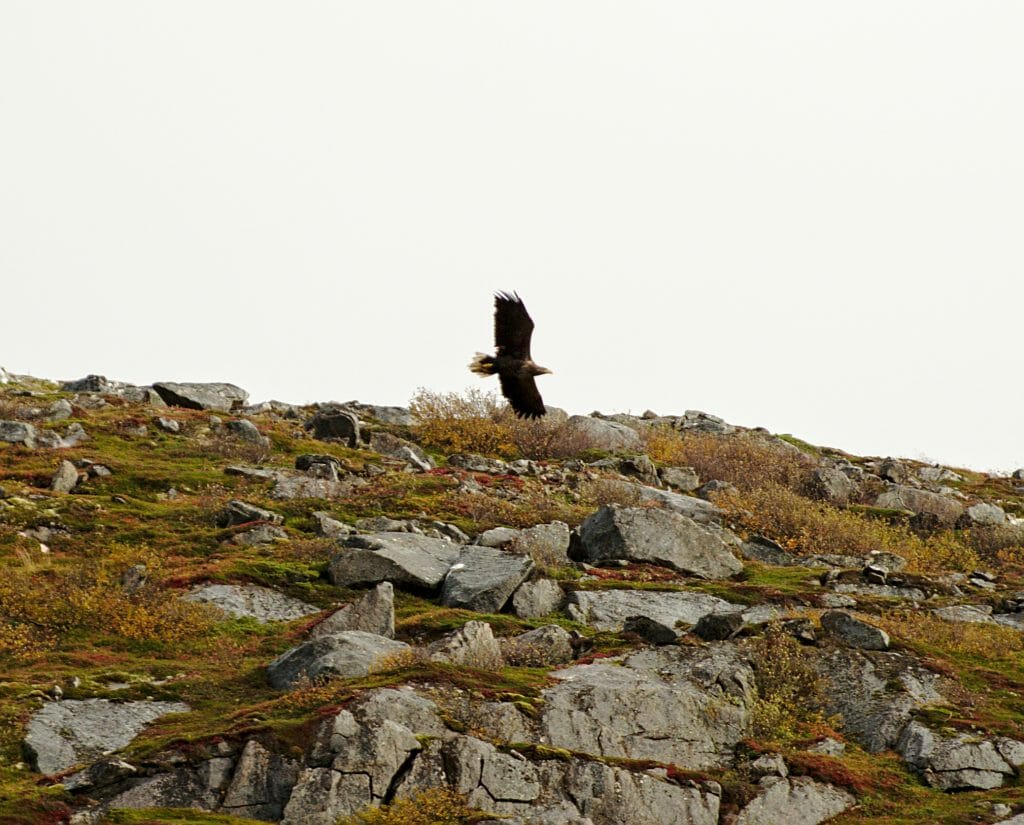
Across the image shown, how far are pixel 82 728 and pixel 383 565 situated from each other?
6.50m

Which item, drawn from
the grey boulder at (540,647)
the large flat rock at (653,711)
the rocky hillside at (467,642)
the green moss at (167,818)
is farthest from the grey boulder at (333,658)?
the green moss at (167,818)

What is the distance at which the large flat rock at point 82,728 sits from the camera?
510 inches

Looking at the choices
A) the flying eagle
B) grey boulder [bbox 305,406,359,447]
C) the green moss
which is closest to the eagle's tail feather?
the flying eagle

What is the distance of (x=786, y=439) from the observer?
141 ft

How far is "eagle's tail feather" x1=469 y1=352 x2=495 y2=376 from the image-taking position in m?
22.1

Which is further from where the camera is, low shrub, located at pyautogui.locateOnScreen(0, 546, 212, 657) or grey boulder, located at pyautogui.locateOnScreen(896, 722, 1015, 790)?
low shrub, located at pyautogui.locateOnScreen(0, 546, 212, 657)

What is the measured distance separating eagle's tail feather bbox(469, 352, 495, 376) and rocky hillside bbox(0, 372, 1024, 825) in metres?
2.95

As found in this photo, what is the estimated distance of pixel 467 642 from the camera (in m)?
15.5

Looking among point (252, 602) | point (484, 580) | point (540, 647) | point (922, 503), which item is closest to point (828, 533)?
point (922, 503)

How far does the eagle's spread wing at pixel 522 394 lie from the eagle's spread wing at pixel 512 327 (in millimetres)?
469

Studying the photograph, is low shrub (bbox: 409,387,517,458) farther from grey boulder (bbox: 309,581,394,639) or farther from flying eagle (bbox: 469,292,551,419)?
grey boulder (bbox: 309,581,394,639)

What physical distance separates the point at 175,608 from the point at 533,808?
726 cm

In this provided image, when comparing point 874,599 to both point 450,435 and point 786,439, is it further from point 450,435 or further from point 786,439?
point 786,439

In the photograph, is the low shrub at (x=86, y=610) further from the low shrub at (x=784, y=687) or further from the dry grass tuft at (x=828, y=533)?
the dry grass tuft at (x=828, y=533)
